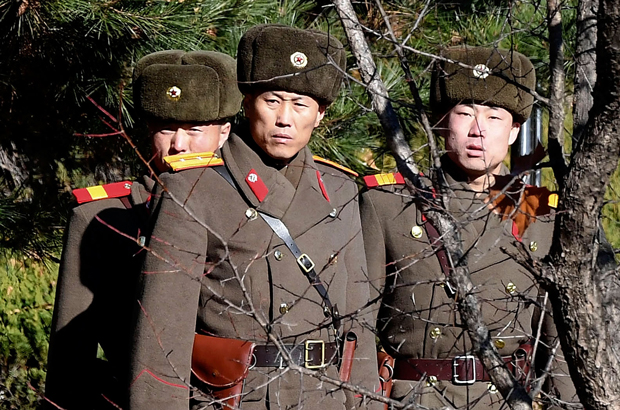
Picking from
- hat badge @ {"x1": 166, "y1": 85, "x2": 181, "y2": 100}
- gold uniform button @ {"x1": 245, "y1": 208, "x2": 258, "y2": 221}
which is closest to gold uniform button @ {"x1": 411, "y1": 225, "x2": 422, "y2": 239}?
gold uniform button @ {"x1": 245, "y1": 208, "x2": 258, "y2": 221}

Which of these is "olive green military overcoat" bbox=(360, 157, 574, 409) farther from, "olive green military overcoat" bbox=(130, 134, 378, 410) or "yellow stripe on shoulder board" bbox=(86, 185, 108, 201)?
"yellow stripe on shoulder board" bbox=(86, 185, 108, 201)

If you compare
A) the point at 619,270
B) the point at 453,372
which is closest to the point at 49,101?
the point at 453,372

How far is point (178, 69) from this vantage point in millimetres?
3961

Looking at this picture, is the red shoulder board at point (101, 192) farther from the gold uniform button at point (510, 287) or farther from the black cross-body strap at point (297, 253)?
the gold uniform button at point (510, 287)

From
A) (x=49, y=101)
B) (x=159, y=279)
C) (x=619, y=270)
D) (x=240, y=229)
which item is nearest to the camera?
(x=619, y=270)

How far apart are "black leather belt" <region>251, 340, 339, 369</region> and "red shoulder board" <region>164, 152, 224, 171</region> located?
569mm

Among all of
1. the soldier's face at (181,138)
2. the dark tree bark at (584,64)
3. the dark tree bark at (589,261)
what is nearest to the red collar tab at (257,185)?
the soldier's face at (181,138)

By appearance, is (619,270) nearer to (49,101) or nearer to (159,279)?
(159,279)

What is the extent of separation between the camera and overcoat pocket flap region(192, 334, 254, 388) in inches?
113

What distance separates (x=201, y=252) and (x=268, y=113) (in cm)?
51

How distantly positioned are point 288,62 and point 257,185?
1.30ft

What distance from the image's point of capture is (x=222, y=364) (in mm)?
2898

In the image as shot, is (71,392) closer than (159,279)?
No

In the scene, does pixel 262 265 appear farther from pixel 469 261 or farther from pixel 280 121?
pixel 469 261
